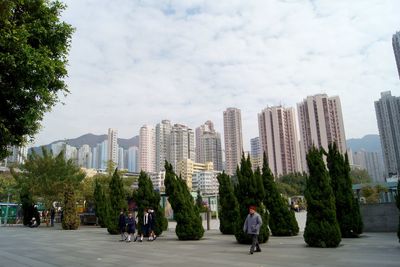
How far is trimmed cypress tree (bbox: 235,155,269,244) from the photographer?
15.1 metres

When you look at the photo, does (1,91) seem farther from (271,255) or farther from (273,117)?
(273,117)

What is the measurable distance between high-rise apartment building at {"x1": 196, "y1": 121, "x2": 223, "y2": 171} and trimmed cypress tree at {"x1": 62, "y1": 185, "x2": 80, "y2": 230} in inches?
3491

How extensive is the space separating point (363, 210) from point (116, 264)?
14.1m

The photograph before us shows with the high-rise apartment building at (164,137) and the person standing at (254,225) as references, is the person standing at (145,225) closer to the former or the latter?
the person standing at (254,225)

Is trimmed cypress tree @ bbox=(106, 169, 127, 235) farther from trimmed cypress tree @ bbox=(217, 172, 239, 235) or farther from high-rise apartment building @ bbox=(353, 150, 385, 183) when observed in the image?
high-rise apartment building @ bbox=(353, 150, 385, 183)

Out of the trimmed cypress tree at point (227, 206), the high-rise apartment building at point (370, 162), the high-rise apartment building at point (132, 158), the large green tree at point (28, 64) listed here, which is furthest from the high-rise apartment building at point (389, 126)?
the high-rise apartment building at point (132, 158)

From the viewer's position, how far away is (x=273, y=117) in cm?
7731

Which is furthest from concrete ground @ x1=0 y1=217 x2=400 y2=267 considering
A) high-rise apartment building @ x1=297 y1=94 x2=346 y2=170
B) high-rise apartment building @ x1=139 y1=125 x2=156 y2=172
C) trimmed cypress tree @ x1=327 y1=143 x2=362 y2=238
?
high-rise apartment building @ x1=139 y1=125 x2=156 y2=172

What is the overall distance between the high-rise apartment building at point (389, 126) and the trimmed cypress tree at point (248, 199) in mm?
46072

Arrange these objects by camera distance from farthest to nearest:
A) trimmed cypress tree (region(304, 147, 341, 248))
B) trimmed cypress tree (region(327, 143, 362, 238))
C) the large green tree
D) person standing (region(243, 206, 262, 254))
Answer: trimmed cypress tree (region(327, 143, 362, 238)) → trimmed cypress tree (region(304, 147, 341, 248)) → person standing (region(243, 206, 262, 254)) → the large green tree

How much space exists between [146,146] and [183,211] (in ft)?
342

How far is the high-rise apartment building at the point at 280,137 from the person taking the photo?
254 feet

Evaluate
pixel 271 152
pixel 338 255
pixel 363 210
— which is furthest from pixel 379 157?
pixel 338 255

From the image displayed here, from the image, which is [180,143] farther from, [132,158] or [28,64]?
[28,64]
